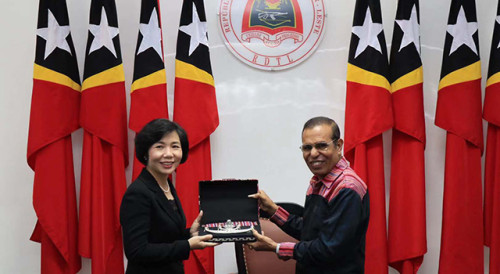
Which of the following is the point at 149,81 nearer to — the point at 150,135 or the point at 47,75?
the point at 47,75

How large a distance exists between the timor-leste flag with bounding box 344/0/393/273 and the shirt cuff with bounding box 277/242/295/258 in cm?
121

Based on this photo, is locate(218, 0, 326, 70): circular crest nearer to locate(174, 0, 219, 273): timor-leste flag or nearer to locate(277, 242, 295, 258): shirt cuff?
locate(174, 0, 219, 273): timor-leste flag

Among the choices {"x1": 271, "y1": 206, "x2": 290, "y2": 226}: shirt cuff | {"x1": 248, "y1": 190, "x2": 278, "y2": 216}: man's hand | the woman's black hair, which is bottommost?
{"x1": 271, "y1": 206, "x2": 290, "y2": 226}: shirt cuff

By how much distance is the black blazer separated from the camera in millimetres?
2014

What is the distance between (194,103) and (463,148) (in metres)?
1.73

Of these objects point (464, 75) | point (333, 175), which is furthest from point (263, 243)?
point (464, 75)

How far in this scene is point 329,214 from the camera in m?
2.12

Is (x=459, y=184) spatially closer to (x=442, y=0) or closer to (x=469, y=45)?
(x=469, y=45)

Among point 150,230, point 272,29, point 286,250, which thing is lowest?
point 286,250

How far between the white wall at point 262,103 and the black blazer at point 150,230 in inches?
54.5

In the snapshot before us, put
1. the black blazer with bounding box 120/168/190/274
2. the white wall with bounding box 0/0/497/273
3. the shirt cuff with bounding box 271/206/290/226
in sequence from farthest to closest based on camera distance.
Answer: the white wall with bounding box 0/0/497/273, the shirt cuff with bounding box 271/206/290/226, the black blazer with bounding box 120/168/190/274

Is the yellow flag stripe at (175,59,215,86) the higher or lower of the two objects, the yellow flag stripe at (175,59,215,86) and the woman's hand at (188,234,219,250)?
the higher

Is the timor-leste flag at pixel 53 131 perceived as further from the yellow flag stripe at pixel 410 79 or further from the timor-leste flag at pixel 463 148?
the timor-leste flag at pixel 463 148

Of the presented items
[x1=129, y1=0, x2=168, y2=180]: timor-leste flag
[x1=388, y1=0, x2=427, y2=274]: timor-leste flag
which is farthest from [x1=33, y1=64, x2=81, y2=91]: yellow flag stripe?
[x1=388, y1=0, x2=427, y2=274]: timor-leste flag
